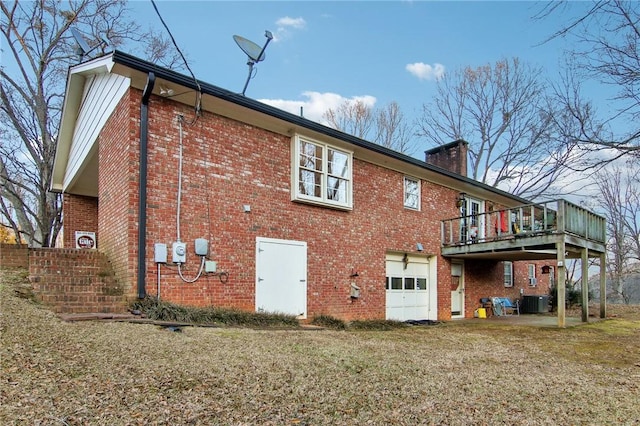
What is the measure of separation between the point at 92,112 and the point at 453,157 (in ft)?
45.9

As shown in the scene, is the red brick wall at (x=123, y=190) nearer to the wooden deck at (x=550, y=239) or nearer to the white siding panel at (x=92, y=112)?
the white siding panel at (x=92, y=112)

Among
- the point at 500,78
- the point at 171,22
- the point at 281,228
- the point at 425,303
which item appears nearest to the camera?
the point at 171,22

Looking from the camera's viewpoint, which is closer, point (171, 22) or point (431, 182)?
point (171, 22)

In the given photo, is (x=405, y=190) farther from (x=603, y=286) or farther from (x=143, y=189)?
(x=143, y=189)

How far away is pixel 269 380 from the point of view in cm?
438

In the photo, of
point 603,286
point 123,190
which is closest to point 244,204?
point 123,190

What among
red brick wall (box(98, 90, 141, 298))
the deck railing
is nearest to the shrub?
red brick wall (box(98, 90, 141, 298))

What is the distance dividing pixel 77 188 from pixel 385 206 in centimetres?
1015

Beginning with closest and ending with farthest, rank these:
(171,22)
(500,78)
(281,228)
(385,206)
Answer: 1. (171,22)
2. (281,228)
3. (385,206)
4. (500,78)

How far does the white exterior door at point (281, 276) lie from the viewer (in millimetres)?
9586

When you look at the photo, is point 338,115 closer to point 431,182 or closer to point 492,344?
point 431,182

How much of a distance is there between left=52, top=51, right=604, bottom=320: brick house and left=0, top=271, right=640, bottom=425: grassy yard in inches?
79.7

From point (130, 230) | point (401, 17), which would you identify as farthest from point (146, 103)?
point (401, 17)

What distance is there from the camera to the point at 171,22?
7.71m
